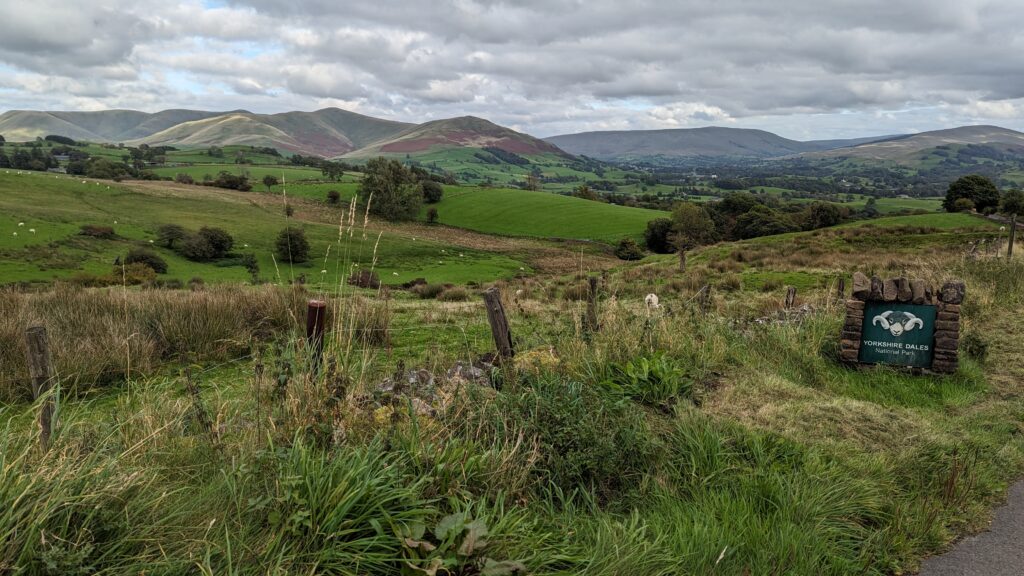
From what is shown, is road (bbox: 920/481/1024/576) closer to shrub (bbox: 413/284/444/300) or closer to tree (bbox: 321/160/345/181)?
shrub (bbox: 413/284/444/300)

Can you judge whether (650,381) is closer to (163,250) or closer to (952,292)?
(952,292)

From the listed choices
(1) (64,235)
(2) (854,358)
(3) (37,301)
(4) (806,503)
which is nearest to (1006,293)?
(2) (854,358)

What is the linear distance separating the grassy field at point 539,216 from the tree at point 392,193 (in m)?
5.55

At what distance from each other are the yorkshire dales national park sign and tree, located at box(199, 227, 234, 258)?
54144 millimetres

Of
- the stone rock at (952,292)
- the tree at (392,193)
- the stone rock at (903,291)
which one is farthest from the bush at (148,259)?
the stone rock at (952,292)

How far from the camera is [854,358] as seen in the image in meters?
8.05

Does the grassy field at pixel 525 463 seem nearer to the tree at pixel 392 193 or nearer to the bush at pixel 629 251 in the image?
the bush at pixel 629 251

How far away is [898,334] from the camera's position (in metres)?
7.90

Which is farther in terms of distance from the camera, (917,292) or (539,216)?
(539,216)

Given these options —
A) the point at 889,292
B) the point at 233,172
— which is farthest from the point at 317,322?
the point at 233,172

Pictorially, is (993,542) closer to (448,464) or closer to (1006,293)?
(448,464)

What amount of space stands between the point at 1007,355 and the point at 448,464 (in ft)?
30.3

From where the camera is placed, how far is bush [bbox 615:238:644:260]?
6700 cm

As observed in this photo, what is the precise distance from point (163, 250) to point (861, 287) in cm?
5632
